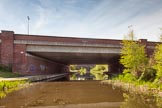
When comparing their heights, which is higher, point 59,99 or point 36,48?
point 36,48

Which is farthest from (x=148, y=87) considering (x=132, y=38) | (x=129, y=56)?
(x=132, y=38)

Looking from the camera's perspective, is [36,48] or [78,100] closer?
[78,100]

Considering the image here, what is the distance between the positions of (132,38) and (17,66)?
1669 centimetres

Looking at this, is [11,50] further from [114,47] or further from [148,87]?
[148,87]

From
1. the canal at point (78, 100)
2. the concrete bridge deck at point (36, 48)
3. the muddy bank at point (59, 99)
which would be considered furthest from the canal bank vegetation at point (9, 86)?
the concrete bridge deck at point (36, 48)

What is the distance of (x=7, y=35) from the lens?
30.1 metres

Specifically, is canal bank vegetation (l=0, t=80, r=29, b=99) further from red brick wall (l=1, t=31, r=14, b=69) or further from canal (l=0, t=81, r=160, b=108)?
red brick wall (l=1, t=31, r=14, b=69)

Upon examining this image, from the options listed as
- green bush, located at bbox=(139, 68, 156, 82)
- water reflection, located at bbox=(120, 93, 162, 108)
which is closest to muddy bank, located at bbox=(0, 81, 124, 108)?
water reflection, located at bbox=(120, 93, 162, 108)

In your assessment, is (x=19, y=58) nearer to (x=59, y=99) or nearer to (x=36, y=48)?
(x=36, y=48)

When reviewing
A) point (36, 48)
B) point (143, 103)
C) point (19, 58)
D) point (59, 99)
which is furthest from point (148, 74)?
point (19, 58)

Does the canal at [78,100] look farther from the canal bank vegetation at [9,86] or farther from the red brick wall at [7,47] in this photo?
the red brick wall at [7,47]

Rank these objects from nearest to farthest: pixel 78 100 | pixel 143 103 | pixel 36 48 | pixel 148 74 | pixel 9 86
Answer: pixel 143 103 < pixel 78 100 < pixel 9 86 < pixel 148 74 < pixel 36 48

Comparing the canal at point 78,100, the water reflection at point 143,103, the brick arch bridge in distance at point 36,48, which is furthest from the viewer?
the brick arch bridge in distance at point 36,48

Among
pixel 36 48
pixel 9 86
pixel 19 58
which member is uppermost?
pixel 36 48
